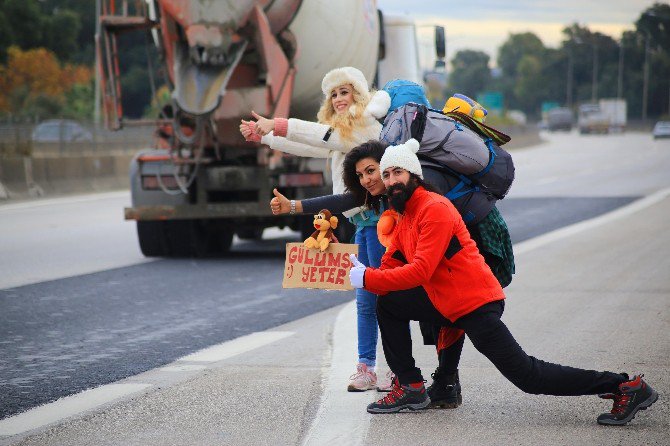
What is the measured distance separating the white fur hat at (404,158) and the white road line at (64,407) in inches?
78.0

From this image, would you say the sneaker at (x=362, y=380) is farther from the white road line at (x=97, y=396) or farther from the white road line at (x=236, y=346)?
the white road line at (x=236, y=346)

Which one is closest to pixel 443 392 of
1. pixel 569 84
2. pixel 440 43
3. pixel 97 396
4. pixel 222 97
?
pixel 97 396

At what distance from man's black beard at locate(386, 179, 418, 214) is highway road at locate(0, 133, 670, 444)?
1042 mm

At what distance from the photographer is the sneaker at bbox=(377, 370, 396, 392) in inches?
273

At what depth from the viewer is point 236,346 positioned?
28.5 ft

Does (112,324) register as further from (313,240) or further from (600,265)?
(600,265)

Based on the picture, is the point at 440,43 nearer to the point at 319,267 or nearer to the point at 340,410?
the point at 319,267

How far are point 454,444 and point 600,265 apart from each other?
8026 millimetres

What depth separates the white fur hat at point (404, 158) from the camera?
6.04 m

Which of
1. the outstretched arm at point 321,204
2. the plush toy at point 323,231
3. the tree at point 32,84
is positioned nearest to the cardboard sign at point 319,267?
the plush toy at point 323,231

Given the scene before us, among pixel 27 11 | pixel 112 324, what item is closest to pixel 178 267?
pixel 112 324

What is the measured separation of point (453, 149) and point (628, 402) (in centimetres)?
145

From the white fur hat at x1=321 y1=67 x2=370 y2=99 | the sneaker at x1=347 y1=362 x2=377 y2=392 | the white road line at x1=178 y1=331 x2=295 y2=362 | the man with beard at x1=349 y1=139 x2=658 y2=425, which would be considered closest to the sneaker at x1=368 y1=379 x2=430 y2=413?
the man with beard at x1=349 y1=139 x2=658 y2=425

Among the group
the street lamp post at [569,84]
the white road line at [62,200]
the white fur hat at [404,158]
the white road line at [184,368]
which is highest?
the white fur hat at [404,158]
